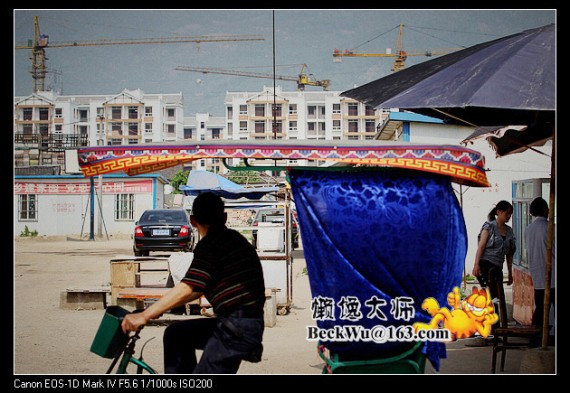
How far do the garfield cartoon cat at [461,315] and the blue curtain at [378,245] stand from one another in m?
0.05

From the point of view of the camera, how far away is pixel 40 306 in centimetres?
1216

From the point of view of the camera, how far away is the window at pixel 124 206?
4134 centimetres

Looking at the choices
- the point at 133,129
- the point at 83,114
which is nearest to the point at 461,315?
the point at 133,129

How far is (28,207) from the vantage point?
41.2 metres

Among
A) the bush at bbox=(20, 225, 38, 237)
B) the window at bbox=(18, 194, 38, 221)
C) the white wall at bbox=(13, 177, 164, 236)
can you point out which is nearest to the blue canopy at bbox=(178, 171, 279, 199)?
the white wall at bbox=(13, 177, 164, 236)

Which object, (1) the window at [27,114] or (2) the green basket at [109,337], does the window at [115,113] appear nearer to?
(1) the window at [27,114]

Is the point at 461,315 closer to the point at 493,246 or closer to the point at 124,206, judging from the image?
the point at 493,246

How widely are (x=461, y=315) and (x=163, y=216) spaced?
1800cm

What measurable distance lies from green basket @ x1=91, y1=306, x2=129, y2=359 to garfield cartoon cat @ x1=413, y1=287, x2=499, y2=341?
7.08 feet

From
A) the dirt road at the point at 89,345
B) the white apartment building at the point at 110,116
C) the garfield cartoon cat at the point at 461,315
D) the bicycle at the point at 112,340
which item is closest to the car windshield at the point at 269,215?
the dirt road at the point at 89,345
